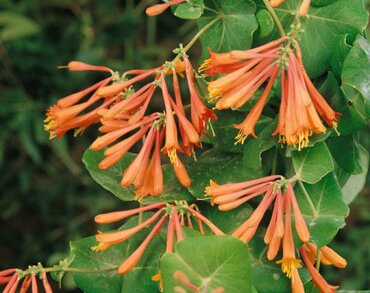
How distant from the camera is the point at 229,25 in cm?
95

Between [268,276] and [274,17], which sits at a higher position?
[274,17]

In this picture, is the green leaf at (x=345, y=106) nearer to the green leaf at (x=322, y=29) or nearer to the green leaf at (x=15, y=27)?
the green leaf at (x=322, y=29)

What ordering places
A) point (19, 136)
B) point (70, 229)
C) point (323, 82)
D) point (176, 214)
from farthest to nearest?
point (70, 229) < point (19, 136) < point (323, 82) < point (176, 214)

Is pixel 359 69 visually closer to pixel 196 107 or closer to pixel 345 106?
pixel 345 106

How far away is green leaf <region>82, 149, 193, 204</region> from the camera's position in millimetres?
966

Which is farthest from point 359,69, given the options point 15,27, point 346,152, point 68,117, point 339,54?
point 15,27

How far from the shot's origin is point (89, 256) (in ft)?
3.10

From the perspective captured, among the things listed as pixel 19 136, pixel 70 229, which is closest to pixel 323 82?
pixel 19 136

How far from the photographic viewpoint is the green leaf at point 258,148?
0.93 meters

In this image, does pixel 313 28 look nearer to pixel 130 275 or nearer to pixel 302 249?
pixel 302 249

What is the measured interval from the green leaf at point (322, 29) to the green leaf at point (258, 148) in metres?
0.09

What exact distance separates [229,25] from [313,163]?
21cm

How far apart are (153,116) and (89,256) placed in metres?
0.20

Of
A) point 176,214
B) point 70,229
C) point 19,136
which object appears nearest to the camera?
point 176,214
